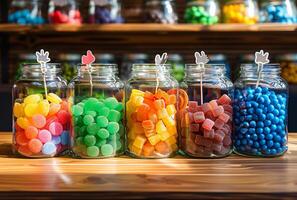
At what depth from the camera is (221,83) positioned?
1223 millimetres

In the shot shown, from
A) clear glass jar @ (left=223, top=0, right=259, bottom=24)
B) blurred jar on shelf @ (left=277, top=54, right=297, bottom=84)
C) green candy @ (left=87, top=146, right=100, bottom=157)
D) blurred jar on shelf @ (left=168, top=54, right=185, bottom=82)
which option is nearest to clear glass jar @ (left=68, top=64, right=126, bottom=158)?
green candy @ (left=87, top=146, right=100, bottom=157)

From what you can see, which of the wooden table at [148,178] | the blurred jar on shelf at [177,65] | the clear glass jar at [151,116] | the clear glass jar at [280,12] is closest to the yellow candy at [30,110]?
the wooden table at [148,178]

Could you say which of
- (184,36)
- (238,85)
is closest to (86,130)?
(238,85)

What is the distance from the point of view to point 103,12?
236cm

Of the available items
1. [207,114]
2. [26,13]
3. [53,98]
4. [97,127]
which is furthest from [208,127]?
[26,13]

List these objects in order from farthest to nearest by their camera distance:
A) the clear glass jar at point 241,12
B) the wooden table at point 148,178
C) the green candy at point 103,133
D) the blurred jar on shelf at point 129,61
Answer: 1. the blurred jar on shelf at point 129,61
2. the clear glass jar at point 241,12
3. the green candy at point 103,133
4. the wooden table at point 148,178

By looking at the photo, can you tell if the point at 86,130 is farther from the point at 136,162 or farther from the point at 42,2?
the point at 42,2

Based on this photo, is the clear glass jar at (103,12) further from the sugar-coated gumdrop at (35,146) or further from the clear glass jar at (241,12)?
the sugar-coated gumdrop at (35,146)

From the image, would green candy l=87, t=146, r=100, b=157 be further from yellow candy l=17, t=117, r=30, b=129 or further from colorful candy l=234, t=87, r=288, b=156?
colorful candy l=234, t=87, r=288, b=156

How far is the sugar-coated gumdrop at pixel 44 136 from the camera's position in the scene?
3.84 ft

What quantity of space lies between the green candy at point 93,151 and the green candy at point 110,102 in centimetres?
10

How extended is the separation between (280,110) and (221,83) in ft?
0.48

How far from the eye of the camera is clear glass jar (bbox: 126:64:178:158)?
1.17 metres

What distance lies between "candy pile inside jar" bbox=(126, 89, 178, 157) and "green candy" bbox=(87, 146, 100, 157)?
78 millimetres
